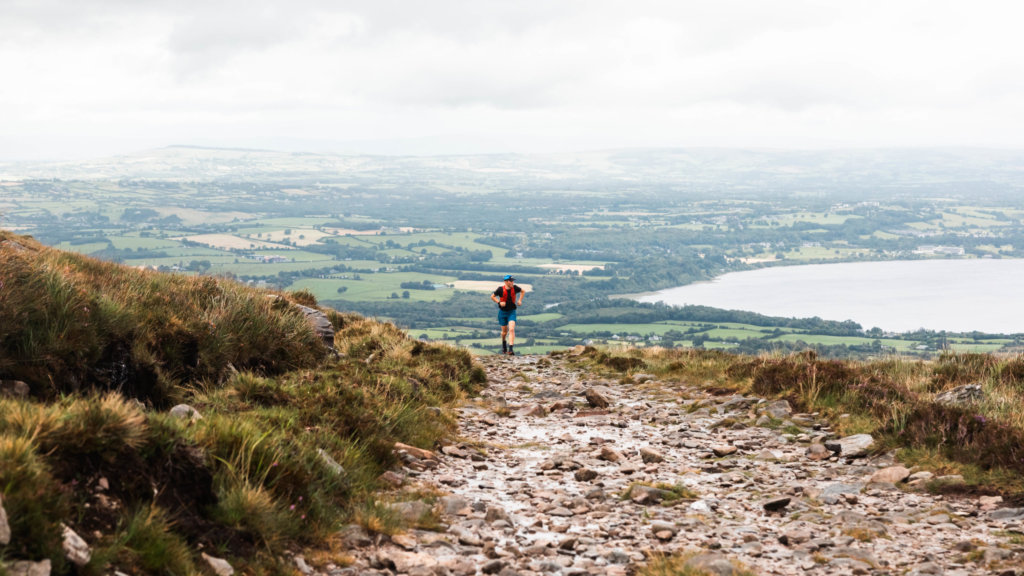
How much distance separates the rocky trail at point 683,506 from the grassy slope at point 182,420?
705 mm

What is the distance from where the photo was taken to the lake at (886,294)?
95.0 m

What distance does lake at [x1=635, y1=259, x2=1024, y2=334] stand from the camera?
95000 mm

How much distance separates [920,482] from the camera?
8.75m

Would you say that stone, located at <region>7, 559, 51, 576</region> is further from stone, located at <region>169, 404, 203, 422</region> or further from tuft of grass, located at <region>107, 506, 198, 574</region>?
stone, located at <region>169, 404, 203, 422</region>

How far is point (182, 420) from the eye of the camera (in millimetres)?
6852

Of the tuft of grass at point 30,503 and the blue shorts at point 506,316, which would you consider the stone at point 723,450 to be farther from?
the blue shorts at point 506,316

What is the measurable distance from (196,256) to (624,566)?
126668 millimetres

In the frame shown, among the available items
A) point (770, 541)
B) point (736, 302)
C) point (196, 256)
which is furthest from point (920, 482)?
point (196, 256)

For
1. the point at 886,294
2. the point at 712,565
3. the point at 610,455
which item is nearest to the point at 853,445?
the point at 610,455

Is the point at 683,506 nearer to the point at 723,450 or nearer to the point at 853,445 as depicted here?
the point at 723,450

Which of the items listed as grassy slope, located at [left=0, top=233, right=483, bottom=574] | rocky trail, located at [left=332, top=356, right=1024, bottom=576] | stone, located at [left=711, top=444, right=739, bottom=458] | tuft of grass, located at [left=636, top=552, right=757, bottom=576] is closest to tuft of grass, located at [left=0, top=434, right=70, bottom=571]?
grassy slope, located at [left=0, top=233, right=483, bottom=574]

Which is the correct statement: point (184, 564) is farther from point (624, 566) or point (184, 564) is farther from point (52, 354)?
point (52, 354)

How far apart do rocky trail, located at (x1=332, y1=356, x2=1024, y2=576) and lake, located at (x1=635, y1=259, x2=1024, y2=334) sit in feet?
268

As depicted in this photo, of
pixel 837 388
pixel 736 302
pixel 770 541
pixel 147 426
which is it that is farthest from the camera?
pixel 736 302
